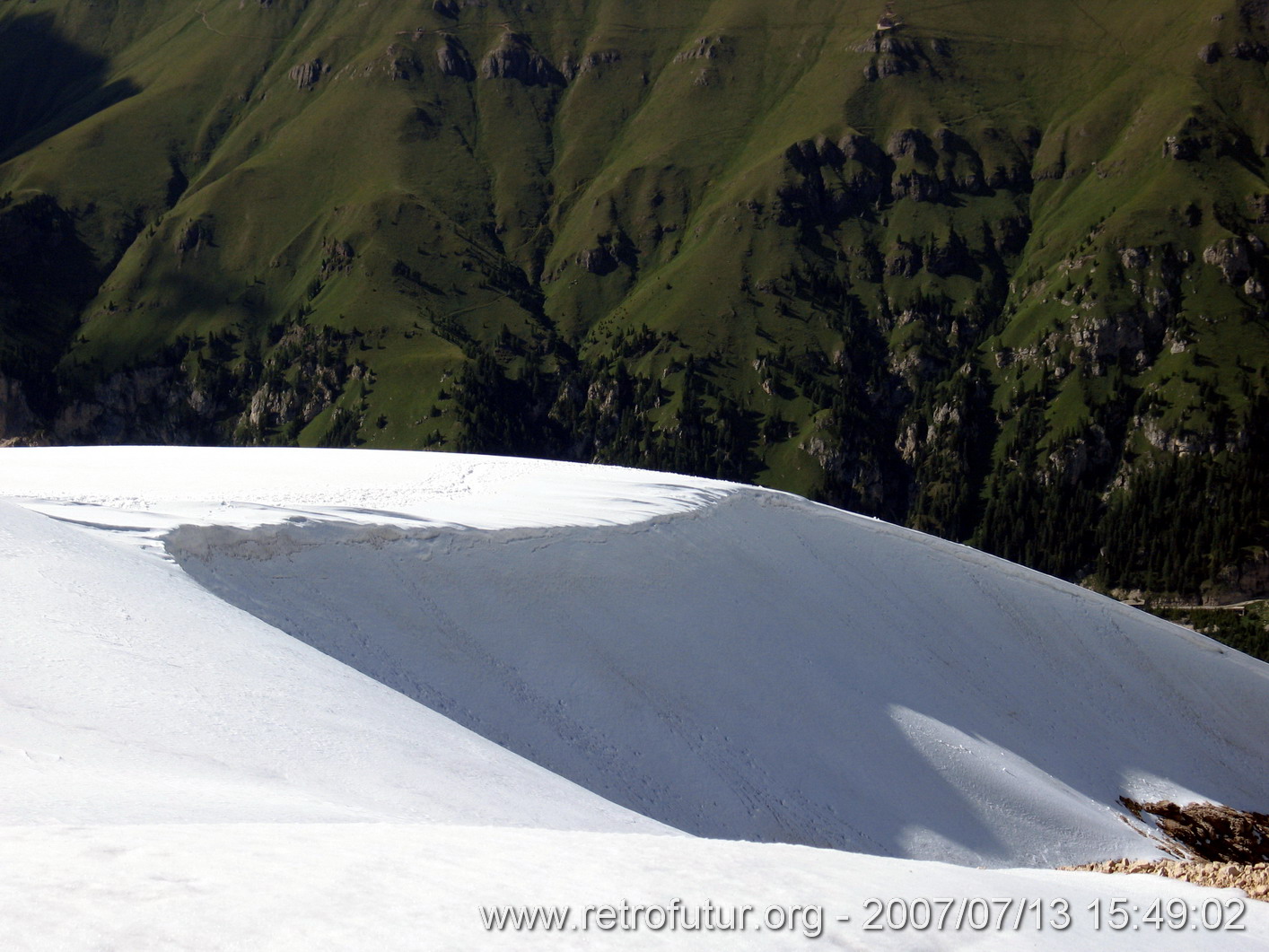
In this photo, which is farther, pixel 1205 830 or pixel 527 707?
pixel 1205 830

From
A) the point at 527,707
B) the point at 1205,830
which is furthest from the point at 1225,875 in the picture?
the point at 1205,830

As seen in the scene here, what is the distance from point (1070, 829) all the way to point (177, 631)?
56.5ft

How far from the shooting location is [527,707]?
19.3 meters

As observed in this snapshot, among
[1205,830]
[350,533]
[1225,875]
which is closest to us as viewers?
[1225,875]

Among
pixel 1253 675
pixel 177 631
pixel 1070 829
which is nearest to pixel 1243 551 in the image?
pixel 1253 675

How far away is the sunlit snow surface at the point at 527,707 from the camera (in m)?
7.34

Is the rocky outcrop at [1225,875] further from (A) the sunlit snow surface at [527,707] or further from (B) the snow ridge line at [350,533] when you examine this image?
(B) the snow ridge line at [350,533]

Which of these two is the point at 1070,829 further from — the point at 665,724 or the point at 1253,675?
the point at 1253,675

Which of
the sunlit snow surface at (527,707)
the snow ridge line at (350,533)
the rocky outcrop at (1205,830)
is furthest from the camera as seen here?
the rocky outcrop at (1205,830)

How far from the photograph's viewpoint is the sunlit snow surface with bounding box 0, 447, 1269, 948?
7340 mm

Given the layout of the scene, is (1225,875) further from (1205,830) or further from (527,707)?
(1205,830)

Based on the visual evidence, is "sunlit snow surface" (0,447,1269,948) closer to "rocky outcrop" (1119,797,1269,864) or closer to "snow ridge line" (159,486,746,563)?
"snow ridge line" (159,486,746,563)

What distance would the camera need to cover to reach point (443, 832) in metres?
8.72

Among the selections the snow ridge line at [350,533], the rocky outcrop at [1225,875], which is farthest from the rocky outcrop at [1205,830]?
the rocky outcrop at [1225,875]
